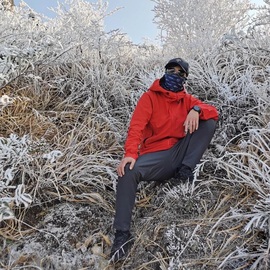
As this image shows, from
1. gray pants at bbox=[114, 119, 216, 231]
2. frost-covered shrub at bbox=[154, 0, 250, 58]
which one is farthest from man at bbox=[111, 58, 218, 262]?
frost-covered shrub at bbox=[154, 0, 250, 58]

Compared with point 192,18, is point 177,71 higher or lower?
lower

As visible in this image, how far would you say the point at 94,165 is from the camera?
3.02m

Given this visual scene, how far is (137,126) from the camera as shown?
291 cm

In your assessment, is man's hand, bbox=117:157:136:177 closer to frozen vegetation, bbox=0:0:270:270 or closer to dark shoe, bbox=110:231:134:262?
frozen vegetation, bbox=0:0:270:270

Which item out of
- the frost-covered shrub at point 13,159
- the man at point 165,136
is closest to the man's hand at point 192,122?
the man at point 165,136

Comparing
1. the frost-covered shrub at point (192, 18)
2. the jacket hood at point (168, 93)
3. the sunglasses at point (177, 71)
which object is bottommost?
the jacket hood at point (168, 93)

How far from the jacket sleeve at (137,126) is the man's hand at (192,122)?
304 millimetres

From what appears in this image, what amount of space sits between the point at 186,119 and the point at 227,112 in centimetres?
84

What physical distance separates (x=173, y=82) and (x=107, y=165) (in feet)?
2.84

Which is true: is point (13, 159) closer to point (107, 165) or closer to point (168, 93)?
point (107, 165)

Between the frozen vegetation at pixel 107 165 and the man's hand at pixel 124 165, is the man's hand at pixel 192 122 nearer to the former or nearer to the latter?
the frozen vegetation at pixel 107 165

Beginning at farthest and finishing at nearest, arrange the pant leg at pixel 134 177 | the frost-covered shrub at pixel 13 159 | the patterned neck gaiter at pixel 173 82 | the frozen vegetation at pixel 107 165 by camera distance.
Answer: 1. the patterned neck gaiter at pixel 173 82
2. the frost-covered shrub at pixel 13 159
3. the pant leg at pixel 134 177
4. the frozen vegetation at pixel 107 165

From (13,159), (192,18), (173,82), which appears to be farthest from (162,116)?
(192,18)

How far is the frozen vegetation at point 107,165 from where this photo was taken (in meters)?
2.41
